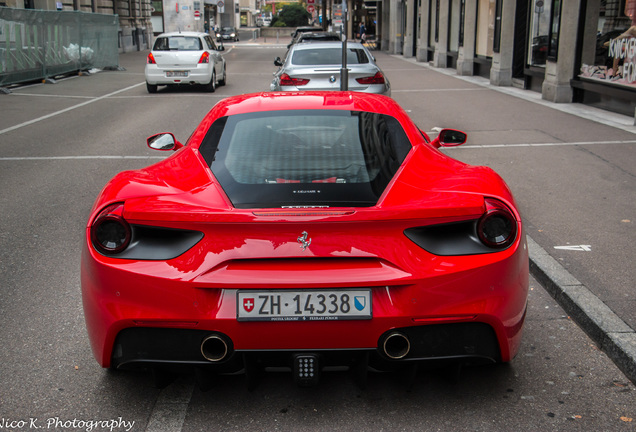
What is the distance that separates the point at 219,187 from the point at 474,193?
3.71 ft

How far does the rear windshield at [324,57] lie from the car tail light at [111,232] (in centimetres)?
1037

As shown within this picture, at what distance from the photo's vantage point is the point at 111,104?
17969mm

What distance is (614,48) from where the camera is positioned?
14.9 metres

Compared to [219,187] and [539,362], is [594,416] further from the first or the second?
[219,187]

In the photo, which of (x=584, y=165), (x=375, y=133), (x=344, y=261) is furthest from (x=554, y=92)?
(x=344, y=261)

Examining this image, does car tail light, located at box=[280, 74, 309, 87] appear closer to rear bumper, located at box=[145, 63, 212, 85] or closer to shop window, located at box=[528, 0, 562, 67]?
shop window, located at box=[528, 0, 562, 67]

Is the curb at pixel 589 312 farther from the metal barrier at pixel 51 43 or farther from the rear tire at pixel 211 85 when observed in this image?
the metal barrier at pixel 51 43

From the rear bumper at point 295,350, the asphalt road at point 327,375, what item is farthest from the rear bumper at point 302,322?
the asphalt road at point 327,375

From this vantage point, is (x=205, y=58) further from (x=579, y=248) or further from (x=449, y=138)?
(x=449, y=138)

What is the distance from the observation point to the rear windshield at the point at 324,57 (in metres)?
13.3

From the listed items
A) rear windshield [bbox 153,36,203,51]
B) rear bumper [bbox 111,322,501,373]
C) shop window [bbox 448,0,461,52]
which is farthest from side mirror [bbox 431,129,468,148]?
shop window [bbox 448,0,461,52]

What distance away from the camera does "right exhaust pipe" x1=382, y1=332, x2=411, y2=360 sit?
301 cm

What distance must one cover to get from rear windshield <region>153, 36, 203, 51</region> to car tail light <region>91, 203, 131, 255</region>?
18825 millimetres

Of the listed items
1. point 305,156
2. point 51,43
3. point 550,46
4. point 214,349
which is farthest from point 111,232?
point 51,43
